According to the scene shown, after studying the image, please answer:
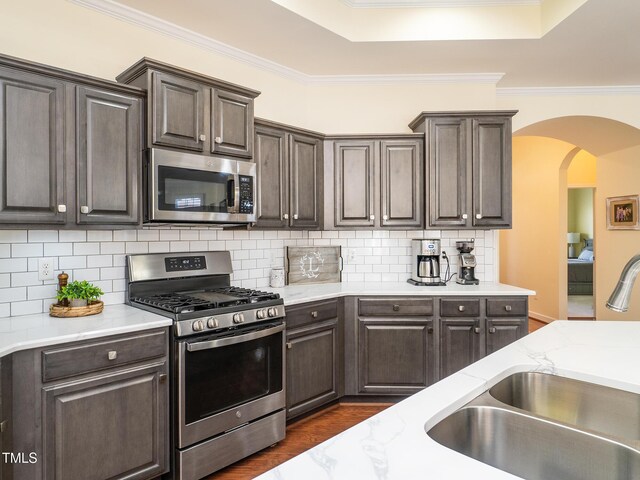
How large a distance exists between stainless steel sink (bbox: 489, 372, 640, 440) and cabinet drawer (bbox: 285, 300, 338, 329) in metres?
1.76

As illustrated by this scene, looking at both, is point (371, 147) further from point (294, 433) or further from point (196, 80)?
point (294, 433)

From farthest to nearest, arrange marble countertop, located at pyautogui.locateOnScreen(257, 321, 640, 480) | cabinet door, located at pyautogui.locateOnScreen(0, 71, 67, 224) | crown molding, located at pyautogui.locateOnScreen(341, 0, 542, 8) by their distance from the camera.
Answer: crown molding, located at pyautogui.locateOnScreen(341, 0, 542, 8), cabinet door, located at pyautogui.locateOnScreen(0, 71, 67, 224), marble countertop, located at pyautogui.locateOnScreen(257, 321, 640, 480)

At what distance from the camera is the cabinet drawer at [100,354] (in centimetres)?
185

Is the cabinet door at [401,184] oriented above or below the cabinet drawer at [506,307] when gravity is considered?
above

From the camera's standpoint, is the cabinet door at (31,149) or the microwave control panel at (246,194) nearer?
the cabinet door at (31,149)

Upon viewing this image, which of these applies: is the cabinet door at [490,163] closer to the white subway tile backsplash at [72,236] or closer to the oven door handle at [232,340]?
the oven door handle at [232,340]

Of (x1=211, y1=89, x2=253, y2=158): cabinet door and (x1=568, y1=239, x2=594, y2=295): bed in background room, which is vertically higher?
(x1=211, y1=89, x2=253, y2=158): cabinet door

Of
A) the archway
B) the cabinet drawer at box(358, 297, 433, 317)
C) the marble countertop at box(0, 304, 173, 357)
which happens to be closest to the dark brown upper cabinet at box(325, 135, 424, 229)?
the cabinet drawer at box(358, 297, 433, 317)

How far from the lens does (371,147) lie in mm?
3641

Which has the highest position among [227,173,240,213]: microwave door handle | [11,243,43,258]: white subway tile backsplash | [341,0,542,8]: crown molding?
[341,0,542,8]: crown molding

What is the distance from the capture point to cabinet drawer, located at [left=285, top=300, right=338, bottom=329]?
293 cm

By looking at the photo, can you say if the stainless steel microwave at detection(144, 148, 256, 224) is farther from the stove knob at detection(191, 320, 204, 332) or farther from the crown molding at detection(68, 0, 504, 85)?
the crown molding at detection(68, 0, 504, 85)

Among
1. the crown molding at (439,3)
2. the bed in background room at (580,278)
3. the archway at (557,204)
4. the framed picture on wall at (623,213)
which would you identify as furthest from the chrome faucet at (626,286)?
the bed in background room at (580,278)

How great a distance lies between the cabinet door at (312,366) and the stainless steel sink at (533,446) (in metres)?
1.92
